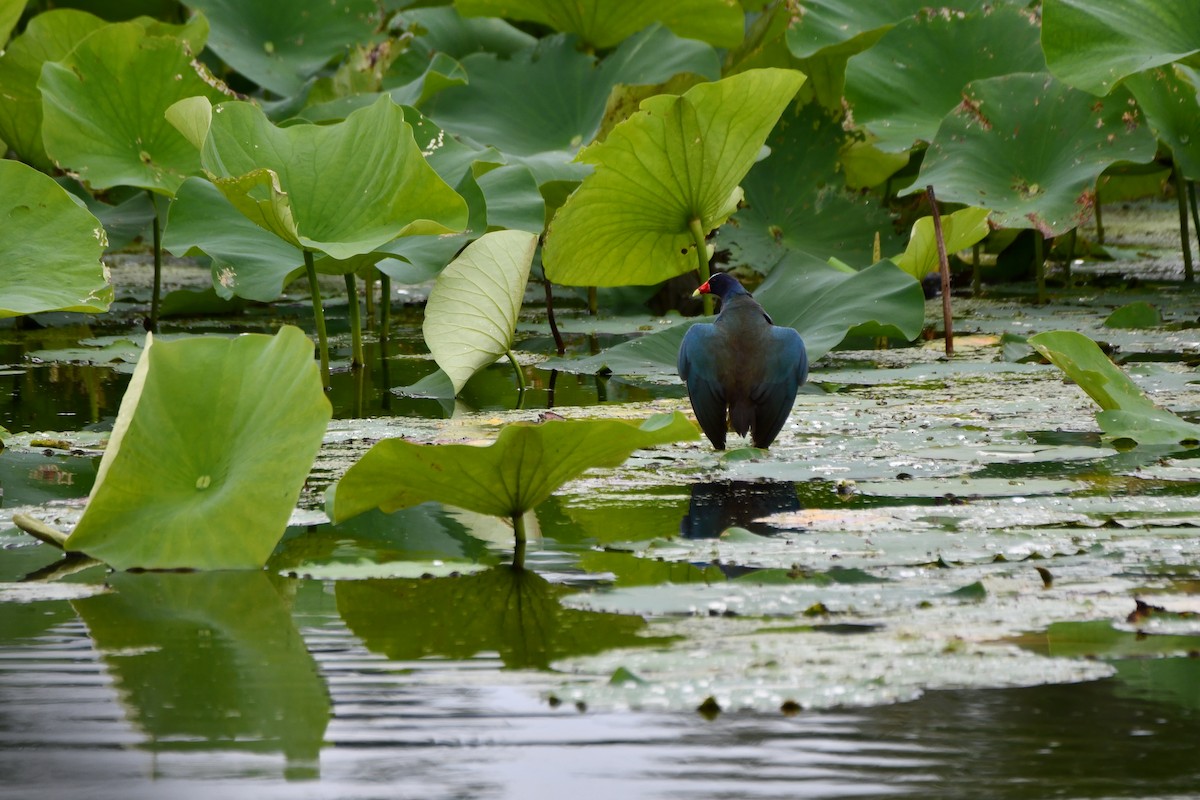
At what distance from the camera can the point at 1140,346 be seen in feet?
13.2

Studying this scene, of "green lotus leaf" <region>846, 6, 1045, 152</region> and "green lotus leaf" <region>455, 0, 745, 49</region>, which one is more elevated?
"green lotus leaf" <region>455, 0, 745, 49</region>

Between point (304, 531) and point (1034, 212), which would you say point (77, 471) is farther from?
point (1034, 212)

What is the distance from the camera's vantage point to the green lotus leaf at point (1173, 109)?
4.39 m

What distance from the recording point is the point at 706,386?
2814 mm

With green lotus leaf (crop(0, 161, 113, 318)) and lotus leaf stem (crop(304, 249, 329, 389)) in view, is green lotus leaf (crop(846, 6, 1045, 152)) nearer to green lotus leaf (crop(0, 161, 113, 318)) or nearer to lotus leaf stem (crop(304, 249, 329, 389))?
lotus leaf stem (crop(304, 249, 329, 389))

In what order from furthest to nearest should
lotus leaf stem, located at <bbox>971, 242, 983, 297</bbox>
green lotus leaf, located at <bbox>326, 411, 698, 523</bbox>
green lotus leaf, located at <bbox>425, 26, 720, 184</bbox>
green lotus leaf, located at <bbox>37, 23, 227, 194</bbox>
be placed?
lotus leaf stem, located at <bbox>971, 242, 983, 297</bbox> < green lotus leaf, located at <bbox>425, 26, 720, 184</bbox> < green lotus leaf, located at <bbox>37, 23, 227, 194</bbox> < green lotus leaf, located at <bbox>326, 411, 698, 523</bbox>

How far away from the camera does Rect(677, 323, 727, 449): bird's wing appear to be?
2807 millimetres

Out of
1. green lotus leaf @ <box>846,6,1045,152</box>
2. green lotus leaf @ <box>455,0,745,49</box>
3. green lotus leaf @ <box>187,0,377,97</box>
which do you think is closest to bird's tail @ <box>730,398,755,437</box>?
green lotus leaf @ <box>846,6,1045,152</box>

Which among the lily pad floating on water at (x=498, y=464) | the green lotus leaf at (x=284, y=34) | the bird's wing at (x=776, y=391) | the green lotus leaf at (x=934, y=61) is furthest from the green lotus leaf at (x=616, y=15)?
the lily pad floating on water at (x=498, y=464)

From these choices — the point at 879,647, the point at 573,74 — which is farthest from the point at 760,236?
the point at 879,647

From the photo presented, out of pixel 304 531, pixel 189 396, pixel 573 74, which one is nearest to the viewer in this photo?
pixel 189 396

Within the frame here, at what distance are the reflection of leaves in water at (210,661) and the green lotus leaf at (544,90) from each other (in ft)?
12.4

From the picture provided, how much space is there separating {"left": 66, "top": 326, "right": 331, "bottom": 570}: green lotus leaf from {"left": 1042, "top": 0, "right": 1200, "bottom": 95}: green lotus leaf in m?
2.79

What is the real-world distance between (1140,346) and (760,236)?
152 centimetres
